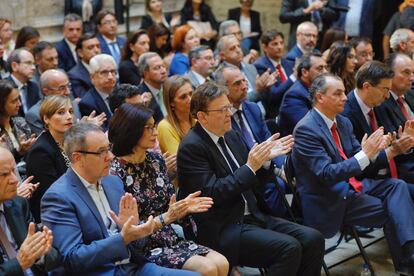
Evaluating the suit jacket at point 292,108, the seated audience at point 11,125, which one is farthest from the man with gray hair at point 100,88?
the suit jacket at point 292,108

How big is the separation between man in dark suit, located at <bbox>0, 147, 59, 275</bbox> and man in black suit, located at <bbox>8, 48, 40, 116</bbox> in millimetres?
2948

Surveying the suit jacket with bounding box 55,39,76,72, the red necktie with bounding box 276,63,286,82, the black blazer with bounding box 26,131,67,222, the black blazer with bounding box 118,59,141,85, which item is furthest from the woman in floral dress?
the suit jacket with bounding box 55,39,76,72

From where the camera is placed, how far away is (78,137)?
3312mm

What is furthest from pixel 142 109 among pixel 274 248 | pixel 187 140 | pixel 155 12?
pixel 155 12

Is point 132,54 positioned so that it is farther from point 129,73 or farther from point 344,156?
point 344,156

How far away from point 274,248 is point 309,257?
0.27 m

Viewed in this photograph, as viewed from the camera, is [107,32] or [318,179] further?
[107,32]

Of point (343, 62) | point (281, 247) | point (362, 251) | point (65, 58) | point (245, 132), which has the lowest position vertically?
point (362, 251)

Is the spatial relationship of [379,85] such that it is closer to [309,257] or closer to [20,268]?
[309,257]

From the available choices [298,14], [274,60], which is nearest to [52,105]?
[274,60]

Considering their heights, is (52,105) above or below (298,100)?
above

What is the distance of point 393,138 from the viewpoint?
15.0ft

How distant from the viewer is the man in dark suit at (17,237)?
2871mm

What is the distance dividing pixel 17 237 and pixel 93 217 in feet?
1.14
